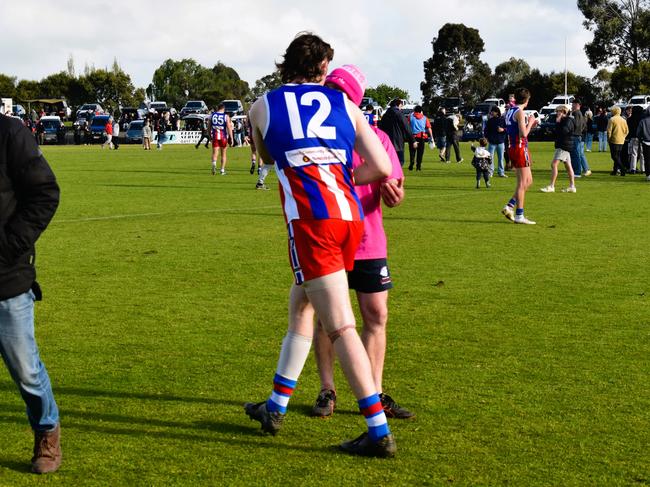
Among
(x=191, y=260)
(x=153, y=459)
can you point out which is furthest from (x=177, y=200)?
(x=153, y=459)

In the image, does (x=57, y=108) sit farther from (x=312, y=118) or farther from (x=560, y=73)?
(x=312, y=118)

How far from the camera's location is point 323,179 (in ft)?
15.5

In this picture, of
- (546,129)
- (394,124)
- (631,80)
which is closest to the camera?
(394,124)

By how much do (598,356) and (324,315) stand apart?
2953 mm

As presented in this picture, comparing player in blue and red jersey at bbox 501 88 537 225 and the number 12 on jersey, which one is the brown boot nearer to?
the number 12 on jersey

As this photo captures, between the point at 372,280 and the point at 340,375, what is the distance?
1.29m

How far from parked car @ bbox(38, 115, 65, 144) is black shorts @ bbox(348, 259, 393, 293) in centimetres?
6245

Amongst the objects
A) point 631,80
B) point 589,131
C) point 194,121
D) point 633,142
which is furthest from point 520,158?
point 631,80

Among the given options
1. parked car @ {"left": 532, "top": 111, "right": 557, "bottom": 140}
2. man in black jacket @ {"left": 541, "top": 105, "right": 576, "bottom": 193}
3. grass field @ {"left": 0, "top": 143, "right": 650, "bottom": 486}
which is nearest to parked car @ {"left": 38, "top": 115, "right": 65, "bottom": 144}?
parked car @ {"left": 532, "top": 111, "right": 557, "bottom": 140}

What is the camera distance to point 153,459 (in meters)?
4.99

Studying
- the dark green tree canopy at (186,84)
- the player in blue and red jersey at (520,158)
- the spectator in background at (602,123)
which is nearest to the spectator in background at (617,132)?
the player in blue and red jersey at (520,158)

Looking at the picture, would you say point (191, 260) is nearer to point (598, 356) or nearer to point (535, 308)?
point (535, 308)

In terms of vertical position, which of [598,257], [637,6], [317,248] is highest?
[637,6]

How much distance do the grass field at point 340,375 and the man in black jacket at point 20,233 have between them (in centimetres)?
60
